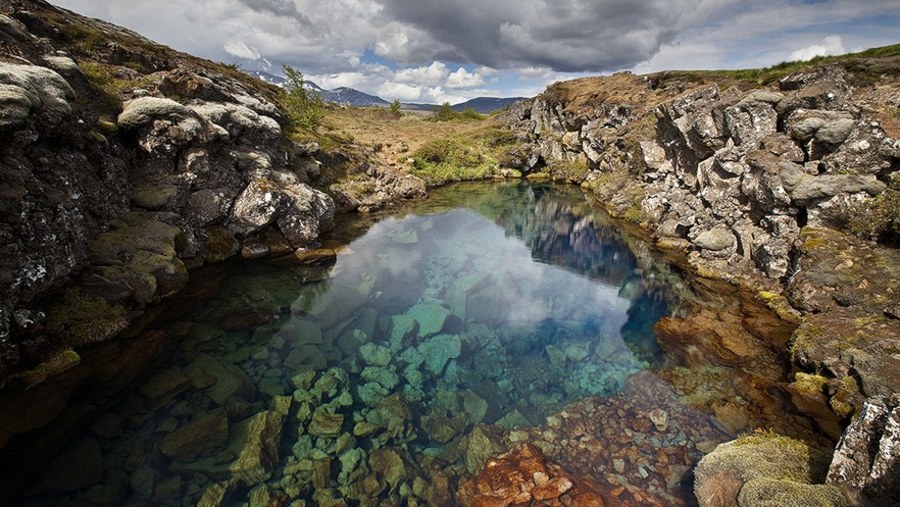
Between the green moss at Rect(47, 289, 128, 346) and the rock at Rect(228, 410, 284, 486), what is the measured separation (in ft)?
25.1

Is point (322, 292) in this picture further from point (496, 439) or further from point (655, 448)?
point (655, 448)

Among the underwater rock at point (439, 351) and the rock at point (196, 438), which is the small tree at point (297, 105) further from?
the rock at point (196, 438)

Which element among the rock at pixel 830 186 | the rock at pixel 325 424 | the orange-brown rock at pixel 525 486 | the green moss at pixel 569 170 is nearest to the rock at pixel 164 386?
the rock at pixel 325 424

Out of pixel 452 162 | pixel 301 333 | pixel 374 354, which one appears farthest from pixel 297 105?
pixel 374 354

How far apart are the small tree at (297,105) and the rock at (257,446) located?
39494mm

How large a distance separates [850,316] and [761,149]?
15.8 metres

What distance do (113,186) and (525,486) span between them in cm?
2250

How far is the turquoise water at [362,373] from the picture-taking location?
10.3m

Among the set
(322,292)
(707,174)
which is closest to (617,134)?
(707,174)

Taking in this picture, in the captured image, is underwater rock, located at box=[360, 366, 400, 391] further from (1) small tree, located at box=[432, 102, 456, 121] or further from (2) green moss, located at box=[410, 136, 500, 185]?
(1) small tree, located at box=[432, 102, 456, 121]

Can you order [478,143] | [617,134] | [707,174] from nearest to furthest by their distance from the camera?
[707,174]
[617,134]
[478,143]

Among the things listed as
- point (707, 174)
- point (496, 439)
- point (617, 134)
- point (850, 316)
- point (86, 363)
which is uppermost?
point (617, 134)

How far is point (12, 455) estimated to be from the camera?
32.9 ft

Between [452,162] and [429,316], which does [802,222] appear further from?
[452,162]
